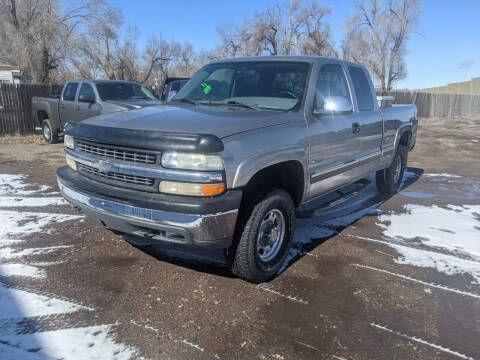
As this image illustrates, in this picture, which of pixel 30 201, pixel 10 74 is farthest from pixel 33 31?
pixel 30 201

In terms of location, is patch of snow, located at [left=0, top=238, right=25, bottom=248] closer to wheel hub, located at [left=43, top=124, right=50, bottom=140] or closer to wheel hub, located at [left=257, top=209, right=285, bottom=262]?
wheel hub, located at [left=257, top=209, right=285, bottom=262]

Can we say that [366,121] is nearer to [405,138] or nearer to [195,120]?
[405,138]

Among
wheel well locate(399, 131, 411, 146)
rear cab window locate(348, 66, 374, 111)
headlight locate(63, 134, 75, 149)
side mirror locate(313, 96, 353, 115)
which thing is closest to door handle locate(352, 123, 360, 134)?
rear cab window locate(348, 66, 374, 111)

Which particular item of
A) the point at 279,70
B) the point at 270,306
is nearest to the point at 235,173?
the point at 270,306

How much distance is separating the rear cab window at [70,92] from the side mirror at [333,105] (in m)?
8.74

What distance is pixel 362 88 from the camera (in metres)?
4.96

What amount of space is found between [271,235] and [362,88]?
106 inches

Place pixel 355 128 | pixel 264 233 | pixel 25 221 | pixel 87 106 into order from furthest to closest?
pixel 87 106 < pixel 25 221 < pixel 355 128 < pixel 264 233

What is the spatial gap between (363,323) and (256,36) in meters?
41.5

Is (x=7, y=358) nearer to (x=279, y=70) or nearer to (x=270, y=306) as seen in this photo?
(x=270, y=306)

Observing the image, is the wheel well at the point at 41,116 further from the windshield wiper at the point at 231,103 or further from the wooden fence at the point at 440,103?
the wooden fence at the point at 440,103

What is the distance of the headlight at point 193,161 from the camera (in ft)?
8.57

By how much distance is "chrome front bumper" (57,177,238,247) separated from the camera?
2.64 metres

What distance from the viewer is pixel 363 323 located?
2.78 metres
